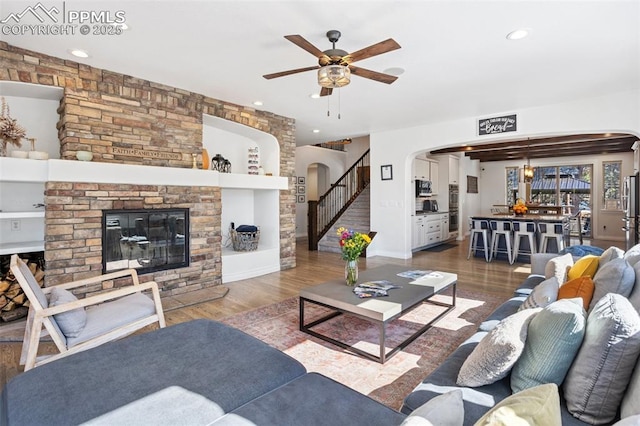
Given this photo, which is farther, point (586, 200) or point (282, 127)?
point (586, 200)

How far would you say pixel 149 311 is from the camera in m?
2.72

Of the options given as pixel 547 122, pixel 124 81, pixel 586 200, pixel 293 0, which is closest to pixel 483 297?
pixel 547 122

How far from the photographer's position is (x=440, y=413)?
Result: 2.87ft

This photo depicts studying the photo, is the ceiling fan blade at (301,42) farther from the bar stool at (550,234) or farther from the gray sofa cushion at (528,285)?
the bar stool at (550,234)

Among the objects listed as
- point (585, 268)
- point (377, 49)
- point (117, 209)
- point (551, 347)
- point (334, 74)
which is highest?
point (377, 49)

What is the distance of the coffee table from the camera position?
2.57 m

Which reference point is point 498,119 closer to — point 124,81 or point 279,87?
point 279,87

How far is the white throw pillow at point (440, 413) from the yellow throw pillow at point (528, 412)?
0.10m

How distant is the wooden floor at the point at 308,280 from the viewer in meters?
3.64

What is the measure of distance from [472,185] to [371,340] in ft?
31.3

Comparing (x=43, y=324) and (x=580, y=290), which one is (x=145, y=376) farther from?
(x=580, y=290)

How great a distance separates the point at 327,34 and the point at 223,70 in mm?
1522

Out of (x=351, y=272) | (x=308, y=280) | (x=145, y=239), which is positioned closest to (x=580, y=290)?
(x=351, y=272)

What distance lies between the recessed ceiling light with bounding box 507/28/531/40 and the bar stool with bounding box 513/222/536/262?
14.7ft
